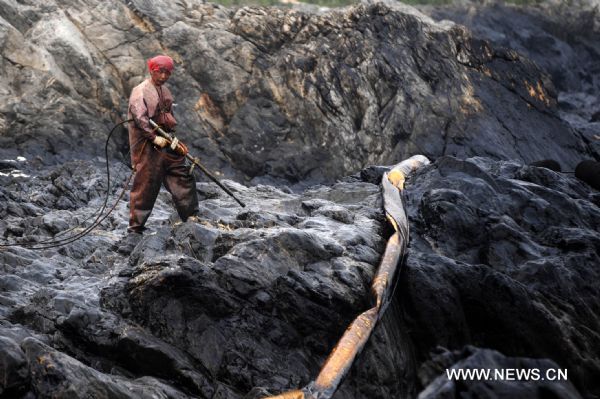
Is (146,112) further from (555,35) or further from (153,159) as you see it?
(555,35)

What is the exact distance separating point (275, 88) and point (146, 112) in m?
7.41

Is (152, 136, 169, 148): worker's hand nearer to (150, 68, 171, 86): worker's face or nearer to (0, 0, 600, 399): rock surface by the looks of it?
(150, 68, 171, 86): worker's face

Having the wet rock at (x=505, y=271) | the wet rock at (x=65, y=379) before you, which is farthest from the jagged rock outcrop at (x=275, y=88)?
the wet rock at (x=65, y=379)

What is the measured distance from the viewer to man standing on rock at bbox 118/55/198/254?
22.0ft

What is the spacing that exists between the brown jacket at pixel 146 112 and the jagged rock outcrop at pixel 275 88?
16.4 ft

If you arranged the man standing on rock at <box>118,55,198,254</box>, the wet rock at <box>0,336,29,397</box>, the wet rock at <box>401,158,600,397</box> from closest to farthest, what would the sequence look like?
the wet rock at <box>0,336,29,397</box>, the wet rock at <box>401,158,600,397</box>, the man standing on rock at <box>118,55,198,254</box>

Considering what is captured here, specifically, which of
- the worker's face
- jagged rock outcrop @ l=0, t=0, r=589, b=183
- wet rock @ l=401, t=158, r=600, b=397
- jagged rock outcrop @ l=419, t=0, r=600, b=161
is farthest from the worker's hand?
jagged rock outcrop @ l=419, t=0, r=600, b=161

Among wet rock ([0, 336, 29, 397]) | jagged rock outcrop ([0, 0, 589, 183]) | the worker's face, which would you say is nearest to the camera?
wet rock ([0, 336, 29, 397])

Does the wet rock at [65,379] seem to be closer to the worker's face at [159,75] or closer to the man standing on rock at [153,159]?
the man standing on rock at [153,159]

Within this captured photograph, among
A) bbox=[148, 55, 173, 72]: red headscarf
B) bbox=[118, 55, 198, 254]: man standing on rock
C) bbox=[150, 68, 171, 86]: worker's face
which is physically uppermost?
bbox=[148, 55, 173, 72]: red headscarf

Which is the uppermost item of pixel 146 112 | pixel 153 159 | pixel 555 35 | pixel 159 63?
pixel 159 63

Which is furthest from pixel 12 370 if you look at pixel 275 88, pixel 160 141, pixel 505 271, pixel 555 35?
pixel 555 35

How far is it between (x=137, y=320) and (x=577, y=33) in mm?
23411

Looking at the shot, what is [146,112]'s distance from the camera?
6680mm
